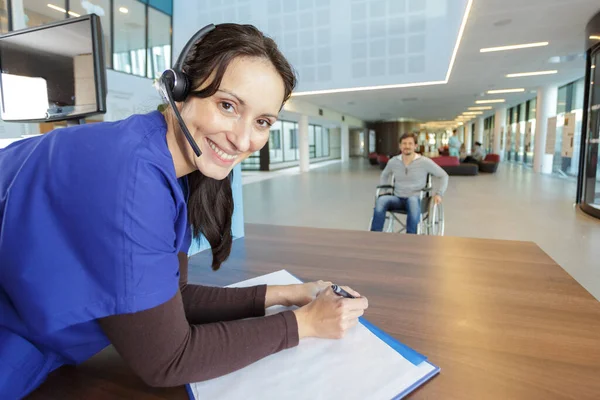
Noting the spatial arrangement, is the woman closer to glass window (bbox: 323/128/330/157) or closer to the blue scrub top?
the blue scrub top

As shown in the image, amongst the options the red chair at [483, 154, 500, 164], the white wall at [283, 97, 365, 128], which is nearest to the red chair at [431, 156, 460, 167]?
the red chair at [483, 154, 500, 164]

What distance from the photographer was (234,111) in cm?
64

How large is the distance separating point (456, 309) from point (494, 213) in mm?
5765

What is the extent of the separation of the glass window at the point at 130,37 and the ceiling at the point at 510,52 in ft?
19.5

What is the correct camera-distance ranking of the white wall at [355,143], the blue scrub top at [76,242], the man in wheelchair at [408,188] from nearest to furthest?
the blue scrub top at [76,242] < the man in wheelchair at [408,188] < the white wall at [355,143]

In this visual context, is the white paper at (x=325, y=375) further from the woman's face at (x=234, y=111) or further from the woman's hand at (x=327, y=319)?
the woman's face at (x=234, y=111)

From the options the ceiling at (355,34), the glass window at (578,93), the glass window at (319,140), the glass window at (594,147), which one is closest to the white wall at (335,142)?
the glass window at (319,140)

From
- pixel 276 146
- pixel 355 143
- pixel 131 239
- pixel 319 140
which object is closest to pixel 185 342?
pixel 131 239

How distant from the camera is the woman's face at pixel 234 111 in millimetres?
608

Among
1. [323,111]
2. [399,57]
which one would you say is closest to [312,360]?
[399,57]

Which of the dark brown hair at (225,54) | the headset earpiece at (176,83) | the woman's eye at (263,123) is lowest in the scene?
the woman's eye at (263,123)

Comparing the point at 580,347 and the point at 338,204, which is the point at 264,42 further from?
the point at 338,204

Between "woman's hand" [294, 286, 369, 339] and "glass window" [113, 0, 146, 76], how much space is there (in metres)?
12.4

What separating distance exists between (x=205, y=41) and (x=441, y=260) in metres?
0.89
